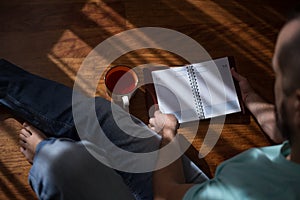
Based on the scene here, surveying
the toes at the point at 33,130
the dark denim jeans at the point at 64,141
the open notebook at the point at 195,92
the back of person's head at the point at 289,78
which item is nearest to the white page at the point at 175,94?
the open notebook at the point at 195,92

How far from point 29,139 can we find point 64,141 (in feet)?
0.55

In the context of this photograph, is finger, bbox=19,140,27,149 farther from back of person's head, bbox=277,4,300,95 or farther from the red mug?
back of person's head, bbox=277,4,300,95

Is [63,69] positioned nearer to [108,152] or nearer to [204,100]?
[108,152]

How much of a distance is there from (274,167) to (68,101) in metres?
0.68

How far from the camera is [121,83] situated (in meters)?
1.43

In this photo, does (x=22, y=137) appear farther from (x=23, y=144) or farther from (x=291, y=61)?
(x=291, y=61)

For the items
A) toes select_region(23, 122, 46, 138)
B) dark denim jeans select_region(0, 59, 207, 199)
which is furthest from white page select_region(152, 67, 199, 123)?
toes select_region(23, 122, 46, 138)

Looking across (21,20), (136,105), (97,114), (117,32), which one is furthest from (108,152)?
(21,20)

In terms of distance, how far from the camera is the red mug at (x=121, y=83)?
1.42 m

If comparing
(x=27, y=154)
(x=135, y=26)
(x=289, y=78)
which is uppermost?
(x=289, y=78)

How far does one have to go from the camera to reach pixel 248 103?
57.9 inches

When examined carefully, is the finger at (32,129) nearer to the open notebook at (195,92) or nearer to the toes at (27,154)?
the toes at (27,154)

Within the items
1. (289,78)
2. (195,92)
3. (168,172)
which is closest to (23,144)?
(168,172)

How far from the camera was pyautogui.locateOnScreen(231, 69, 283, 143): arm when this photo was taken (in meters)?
1.42
